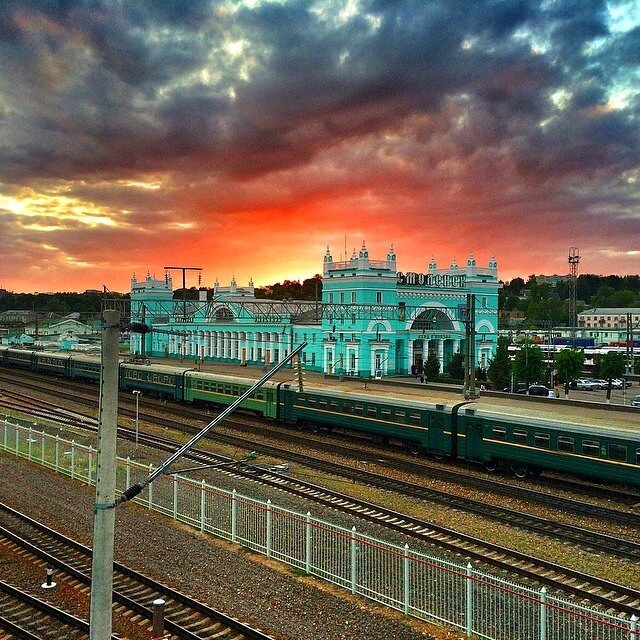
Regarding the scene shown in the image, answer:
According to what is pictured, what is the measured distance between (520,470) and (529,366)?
4574 cm

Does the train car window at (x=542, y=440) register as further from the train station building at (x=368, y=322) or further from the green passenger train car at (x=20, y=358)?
the green passenger train car at (x=20, y=358)

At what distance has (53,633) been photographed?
13.2 meters

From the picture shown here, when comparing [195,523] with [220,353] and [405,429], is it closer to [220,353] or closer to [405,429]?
[405,429]

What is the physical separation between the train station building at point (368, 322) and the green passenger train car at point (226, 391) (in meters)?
25.4

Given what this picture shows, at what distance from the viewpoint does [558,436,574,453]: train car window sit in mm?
22927

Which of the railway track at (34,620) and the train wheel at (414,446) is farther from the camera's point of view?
the train wheel at (414,446)

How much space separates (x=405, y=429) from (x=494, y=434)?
4744mm

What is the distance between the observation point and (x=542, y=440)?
2377 centimetres

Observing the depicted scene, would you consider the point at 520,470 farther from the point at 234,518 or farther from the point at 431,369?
the point at 431,369

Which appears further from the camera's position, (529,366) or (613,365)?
(613,365)

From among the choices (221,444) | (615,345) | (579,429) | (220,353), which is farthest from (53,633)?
(615,345)

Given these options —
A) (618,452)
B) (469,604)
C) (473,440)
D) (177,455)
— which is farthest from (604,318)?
(177,455)

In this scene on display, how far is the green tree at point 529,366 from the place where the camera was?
225 feet

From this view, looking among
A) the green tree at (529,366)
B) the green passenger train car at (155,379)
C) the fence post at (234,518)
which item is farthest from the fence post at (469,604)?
the green tree at (529,366)
